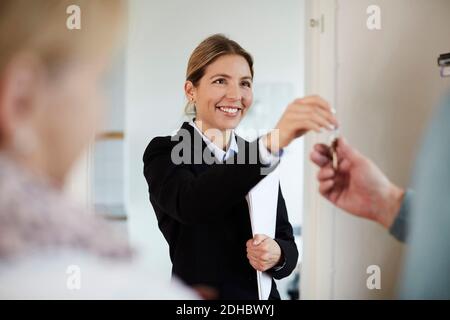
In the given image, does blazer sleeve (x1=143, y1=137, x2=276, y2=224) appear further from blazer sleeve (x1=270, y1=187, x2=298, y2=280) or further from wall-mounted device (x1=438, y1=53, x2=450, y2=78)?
wall-mounted device (x1=438, y1=53, x2=450, y2=78)

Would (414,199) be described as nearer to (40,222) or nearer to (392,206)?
(392,206)

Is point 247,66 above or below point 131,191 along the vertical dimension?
above

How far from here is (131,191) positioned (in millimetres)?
1089

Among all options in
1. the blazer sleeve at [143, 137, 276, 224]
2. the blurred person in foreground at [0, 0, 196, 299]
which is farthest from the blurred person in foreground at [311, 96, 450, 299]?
the blurred person in foreground at [0, 0, 196, 299]

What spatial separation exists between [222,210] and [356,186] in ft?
0.93

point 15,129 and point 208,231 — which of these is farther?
point 15,129

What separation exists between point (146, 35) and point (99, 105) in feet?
0.64

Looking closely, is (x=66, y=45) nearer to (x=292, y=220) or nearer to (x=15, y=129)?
(x=15, y=129)

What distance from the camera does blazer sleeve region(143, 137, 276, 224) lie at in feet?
2.61

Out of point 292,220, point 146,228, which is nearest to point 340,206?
point 292,220

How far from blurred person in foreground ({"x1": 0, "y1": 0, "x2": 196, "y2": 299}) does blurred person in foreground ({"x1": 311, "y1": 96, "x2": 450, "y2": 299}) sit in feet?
1.61

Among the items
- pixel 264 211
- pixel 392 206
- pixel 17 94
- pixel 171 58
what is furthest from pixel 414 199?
pixel 17 94

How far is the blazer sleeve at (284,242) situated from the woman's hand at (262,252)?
14 mm
